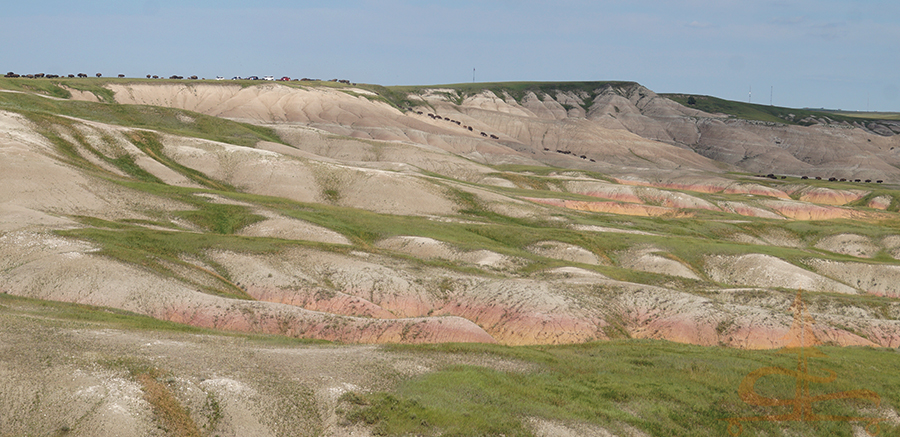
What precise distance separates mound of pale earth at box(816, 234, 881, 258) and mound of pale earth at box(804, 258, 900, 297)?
16687mm

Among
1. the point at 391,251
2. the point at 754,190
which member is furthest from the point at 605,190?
the point at 391,251

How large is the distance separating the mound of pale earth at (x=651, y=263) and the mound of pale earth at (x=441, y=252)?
47.2ft

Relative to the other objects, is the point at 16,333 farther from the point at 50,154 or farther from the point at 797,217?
the point at 797,217

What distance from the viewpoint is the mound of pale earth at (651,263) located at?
66.0 meters

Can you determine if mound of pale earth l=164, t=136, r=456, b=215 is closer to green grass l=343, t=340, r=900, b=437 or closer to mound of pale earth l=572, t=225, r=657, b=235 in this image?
mound of pale earth l=572, t=225, r=657, b=235

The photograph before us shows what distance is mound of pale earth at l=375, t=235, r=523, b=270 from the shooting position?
2409 inches

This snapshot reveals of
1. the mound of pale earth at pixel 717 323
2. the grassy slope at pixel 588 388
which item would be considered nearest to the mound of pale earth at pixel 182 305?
the grassy slope at pixel 588 388

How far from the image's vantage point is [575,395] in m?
26.2

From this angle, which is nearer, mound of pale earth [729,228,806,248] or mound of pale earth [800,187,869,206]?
mound of pale earth [729,228,806,248]

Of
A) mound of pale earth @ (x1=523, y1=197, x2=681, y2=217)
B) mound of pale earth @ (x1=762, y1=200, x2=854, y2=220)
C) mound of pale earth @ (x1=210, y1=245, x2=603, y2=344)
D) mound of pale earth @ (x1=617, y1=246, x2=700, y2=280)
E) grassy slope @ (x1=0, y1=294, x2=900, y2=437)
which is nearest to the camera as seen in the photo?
grassy slope @ (x1=0, y1=294, x2=900, y2=437)

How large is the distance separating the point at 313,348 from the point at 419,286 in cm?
2099

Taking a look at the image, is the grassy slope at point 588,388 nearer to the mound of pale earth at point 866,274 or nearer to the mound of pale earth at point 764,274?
the mound of pale earth at point 764,274

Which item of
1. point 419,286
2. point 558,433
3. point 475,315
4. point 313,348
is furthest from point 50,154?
point 558,433
